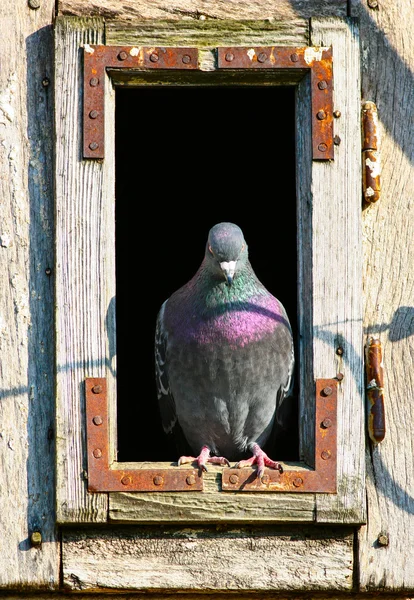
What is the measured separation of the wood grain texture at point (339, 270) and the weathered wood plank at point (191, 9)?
0.44ft

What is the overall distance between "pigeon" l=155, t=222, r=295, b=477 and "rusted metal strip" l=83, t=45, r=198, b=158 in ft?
2.13

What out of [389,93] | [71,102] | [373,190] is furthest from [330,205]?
[71,102]

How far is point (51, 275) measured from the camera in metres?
3.88

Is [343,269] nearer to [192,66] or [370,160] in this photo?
[370,160]

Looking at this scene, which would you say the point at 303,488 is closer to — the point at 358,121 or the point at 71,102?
the point at 358,121

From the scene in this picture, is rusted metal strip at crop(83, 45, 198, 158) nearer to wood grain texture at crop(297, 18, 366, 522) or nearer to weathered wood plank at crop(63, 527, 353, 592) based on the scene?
wood grain texture at crop(297, 18, 366, 522)

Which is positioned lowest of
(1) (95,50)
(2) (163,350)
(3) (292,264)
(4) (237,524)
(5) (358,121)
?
(4) (237,524)

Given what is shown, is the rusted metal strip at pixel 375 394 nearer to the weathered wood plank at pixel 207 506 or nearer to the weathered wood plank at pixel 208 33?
the weathered wood plank at pixel 207 506

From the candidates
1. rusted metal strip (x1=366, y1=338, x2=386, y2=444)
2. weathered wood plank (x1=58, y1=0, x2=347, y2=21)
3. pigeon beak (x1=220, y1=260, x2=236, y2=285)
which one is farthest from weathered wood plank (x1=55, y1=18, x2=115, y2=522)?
rusted metal strip (x1=366, y1=338, x2=386, y2=444)

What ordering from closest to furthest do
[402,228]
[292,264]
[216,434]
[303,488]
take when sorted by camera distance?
[303,488], [402,228], [216,434], [292,264]

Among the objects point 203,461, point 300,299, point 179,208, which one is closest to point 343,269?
point 300,299

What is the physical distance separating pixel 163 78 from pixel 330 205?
0.80 meters

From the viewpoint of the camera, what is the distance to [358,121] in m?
3.89

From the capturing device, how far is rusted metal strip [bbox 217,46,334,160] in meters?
3.83
